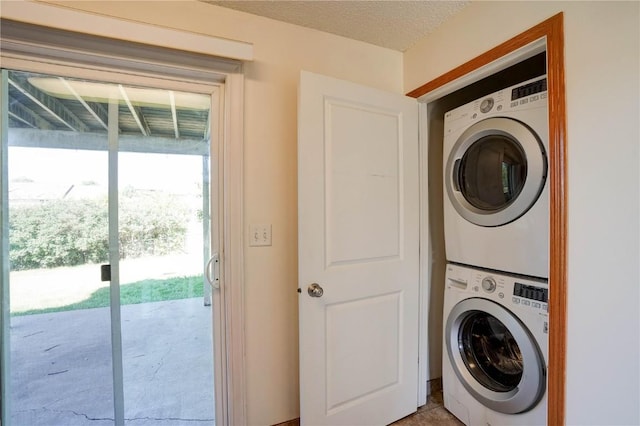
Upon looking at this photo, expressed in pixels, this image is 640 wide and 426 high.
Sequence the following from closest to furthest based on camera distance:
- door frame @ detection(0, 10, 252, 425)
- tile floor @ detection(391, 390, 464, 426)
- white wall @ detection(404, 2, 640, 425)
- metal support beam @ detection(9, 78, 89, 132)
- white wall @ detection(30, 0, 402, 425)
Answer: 1. white wall @ detection(404, 2, 640, 425)
2. door frame @ detection(0, 10, 252, 425)
3. metal support beam @ detection(9, 78, 89, 132)
4. white wall @ detection(30, 0, 402, 425)
5. tile floor @ detection(391, 390, 464, 426)

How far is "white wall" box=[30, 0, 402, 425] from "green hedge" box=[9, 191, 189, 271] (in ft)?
1.33

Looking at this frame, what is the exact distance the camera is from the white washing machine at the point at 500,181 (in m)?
1.15

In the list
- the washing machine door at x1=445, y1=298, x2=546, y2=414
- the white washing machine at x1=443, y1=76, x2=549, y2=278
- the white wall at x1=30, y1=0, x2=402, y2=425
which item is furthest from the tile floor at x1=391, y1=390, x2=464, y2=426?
the white washing machine at x1=443, y1=76, x2=549, y2=278

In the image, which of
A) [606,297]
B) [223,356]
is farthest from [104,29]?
[606,297]

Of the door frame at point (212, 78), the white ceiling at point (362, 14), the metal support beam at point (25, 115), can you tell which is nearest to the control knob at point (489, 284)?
the door frame at point (212, 78)

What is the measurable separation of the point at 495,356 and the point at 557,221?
874 millimetres

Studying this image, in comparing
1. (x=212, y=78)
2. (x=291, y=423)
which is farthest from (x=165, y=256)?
(x=291, y=423)

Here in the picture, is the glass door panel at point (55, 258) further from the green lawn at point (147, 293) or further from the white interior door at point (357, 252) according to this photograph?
the white interior door at point (357, 252)

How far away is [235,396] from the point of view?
135cm

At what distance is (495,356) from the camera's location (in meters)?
1.43

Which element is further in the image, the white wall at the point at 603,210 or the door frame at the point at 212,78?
the door frame at the point at 212,78

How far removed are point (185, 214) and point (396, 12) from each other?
1.50 meters

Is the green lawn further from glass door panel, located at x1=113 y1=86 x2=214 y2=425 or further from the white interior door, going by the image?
the white interior door

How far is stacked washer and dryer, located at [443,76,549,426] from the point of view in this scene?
1.15m
